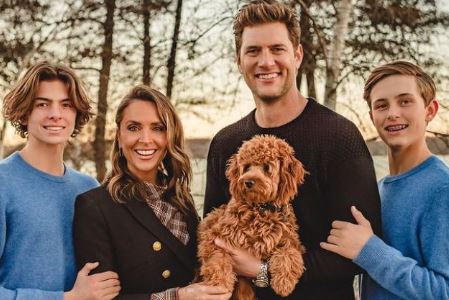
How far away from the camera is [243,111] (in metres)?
9.43

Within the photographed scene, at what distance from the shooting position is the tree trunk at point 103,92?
10109mm

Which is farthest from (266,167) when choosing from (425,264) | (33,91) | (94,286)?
(33,91)

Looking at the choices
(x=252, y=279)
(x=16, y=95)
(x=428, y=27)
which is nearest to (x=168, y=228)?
(x=252, y=279)

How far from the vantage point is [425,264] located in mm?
3188

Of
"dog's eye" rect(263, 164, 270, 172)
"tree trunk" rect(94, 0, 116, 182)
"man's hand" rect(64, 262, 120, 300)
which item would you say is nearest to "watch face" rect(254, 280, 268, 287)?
"dog's eye" rect(263, 164, 270, 172)

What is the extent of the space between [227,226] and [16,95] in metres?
1.61

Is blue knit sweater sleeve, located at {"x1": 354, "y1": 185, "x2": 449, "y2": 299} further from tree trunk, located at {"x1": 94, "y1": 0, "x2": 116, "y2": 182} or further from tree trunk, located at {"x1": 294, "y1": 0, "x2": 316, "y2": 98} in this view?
tree trunk, located at {"x1": 94, "y1": 0, "x2": 116, "y2": 182}

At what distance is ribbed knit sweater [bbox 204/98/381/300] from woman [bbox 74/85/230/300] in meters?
0.57

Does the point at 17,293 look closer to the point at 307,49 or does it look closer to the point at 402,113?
the point at 402,113

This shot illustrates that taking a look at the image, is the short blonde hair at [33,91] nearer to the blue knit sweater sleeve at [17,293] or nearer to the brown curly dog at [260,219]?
the blue knit sweater sleeve at [17,293]

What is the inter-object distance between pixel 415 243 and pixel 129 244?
5.55 feet

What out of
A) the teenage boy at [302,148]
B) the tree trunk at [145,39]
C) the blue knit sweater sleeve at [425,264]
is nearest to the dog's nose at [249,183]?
the teenage boy at [302,148]

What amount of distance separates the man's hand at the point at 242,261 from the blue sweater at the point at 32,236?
1006 mm

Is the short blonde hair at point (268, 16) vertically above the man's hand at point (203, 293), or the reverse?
the short blonde hair at point (268, 16)
